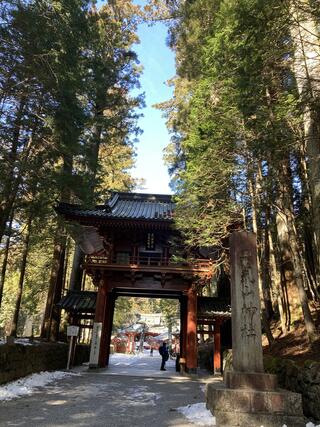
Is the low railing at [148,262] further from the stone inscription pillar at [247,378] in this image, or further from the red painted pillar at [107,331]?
the stone inscription pillar at [247,378]

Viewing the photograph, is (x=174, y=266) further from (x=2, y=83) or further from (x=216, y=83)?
(x=2, y=83)

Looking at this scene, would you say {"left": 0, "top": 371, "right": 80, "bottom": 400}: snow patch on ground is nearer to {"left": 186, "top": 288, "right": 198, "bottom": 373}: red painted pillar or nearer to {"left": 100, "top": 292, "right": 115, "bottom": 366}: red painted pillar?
{"left": 100, "top": 292, "right": 115, "bottom": 366}: red painted pillar

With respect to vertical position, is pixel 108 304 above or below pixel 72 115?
below

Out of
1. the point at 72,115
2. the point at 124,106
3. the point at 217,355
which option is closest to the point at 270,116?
the point at 72,115

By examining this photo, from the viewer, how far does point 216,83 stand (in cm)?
1123

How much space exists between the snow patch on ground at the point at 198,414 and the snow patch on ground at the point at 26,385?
11.9ft

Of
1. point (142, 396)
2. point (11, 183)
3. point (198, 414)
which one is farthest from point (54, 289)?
point (198, 414)

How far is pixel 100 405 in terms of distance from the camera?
731 cm

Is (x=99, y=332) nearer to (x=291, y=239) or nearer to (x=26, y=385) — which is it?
(x=26, y=385)

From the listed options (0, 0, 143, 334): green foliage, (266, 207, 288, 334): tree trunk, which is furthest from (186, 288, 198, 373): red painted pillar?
(0, 0, 143, 334): green foliage

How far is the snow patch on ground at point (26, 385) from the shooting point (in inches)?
310

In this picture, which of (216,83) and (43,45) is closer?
(43,45)

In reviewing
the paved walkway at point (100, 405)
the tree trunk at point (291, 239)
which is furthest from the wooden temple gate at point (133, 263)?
the paved walkway at point (100, 405)

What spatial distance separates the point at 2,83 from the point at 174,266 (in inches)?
361
